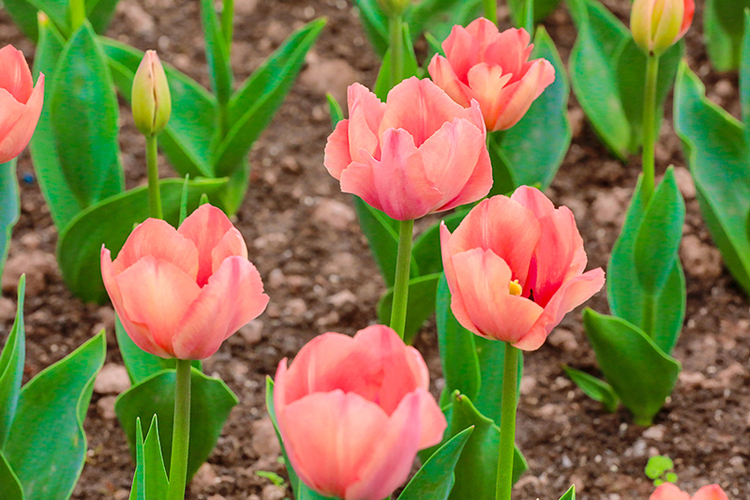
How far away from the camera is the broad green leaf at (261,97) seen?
1.60 metres

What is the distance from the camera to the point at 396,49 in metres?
1.45

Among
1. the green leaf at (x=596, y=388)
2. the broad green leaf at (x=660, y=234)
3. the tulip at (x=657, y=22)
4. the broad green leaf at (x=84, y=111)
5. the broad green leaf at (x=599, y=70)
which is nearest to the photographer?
the tulip at (x=657, y=22)

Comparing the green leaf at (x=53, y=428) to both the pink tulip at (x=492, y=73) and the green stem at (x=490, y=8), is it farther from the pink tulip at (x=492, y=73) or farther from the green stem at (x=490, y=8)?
the green stem at (x=490, y=8)

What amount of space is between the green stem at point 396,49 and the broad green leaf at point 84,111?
44 centimetres

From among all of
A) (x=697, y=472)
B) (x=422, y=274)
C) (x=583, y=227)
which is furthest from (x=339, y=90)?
(x=697, y=472)

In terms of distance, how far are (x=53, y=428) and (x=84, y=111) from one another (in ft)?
1.75

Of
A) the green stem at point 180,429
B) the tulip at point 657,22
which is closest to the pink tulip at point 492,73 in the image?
the tulip at point 657,22

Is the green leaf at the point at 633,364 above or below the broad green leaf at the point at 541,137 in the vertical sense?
below

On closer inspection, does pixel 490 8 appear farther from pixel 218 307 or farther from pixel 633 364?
pixel 218 307

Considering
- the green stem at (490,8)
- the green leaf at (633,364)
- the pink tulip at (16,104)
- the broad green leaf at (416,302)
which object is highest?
the pink tulip at (16,104)

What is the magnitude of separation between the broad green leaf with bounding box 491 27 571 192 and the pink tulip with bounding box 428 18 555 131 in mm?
402

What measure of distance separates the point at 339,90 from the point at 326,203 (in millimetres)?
395

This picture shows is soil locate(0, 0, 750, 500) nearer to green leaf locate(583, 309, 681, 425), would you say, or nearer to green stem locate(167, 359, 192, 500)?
green leaf locate(583, 309, 681, 425)

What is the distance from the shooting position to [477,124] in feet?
2.87
